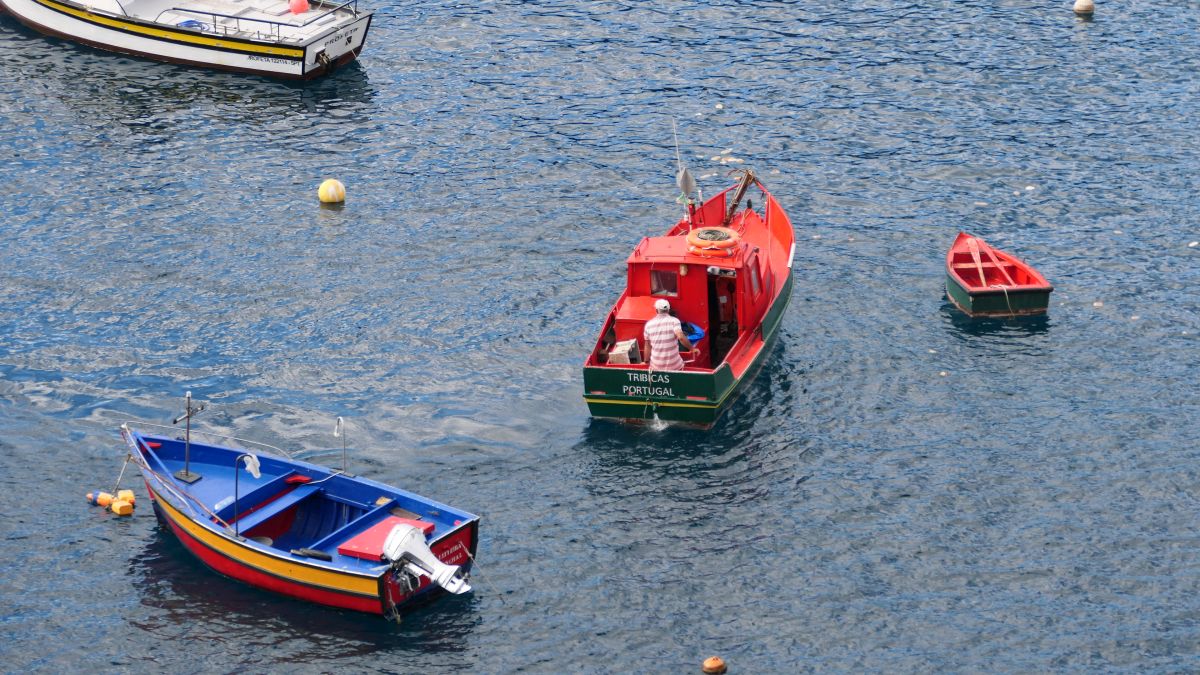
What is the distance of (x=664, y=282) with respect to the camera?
32.0 meters

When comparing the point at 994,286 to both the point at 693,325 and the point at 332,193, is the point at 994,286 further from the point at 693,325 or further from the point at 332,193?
the point at 332,193

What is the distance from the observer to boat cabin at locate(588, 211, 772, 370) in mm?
31203

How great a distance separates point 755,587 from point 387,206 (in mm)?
19108

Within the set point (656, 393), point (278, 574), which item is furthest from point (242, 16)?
point (278, 574)

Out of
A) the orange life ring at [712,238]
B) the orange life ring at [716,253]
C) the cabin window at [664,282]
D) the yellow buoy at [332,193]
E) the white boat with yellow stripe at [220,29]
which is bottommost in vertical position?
the yellow buoy at [332,193]

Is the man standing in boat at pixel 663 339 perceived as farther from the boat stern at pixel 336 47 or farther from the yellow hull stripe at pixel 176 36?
the yellow hull stripe at pixel 176 36

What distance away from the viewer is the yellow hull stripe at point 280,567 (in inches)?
964

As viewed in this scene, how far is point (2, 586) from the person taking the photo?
26.3 m

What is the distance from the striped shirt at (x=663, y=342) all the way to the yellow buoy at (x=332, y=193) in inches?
544

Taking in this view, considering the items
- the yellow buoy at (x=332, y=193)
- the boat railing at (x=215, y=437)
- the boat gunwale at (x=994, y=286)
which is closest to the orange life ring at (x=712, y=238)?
the boat gunwale at (x=994, y=286)

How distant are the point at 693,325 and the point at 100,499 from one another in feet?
41.2

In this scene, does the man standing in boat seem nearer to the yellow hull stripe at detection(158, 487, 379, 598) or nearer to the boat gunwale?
the boat gunwale

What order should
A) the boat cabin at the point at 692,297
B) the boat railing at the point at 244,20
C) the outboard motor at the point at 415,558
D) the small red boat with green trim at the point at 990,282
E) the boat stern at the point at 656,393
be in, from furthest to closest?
the boat railing at the point at 244,20, the small red boat with green trim at the point at 990,282, the boat cabin at the point at 692,297, the boat stern at the point at 656,393, the outboard motor at the point at 415,558

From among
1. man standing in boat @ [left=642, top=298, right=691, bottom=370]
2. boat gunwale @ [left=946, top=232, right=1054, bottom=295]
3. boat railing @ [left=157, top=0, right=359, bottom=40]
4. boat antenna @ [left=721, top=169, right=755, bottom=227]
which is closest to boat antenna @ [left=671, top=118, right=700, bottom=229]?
boat antenna @ [left=721, top=169, right=755, bottom=227]
